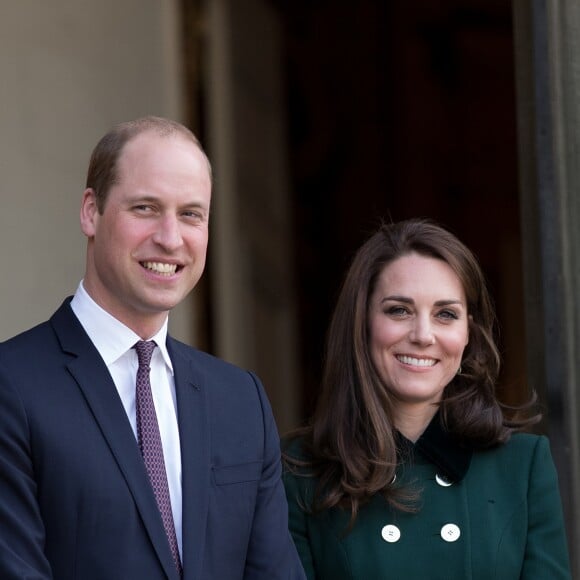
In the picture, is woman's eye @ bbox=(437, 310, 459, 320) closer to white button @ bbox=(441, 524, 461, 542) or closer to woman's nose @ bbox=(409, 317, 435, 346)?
woman's nose @ bbox=(409, 317, 435, 346)

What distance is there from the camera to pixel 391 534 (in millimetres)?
2975

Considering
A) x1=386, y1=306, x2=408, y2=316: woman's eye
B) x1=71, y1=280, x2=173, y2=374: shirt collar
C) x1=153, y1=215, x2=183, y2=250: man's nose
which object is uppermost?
x1=153, y1=215, x2=183, y2=250: man's nose

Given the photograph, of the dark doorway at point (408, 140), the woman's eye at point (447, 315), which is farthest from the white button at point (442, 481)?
the dark doorway at point (408, 140)

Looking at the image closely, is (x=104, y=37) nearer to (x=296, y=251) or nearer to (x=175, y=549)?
(x=175, y=549)

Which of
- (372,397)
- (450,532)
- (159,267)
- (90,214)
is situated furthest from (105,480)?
(450,532)

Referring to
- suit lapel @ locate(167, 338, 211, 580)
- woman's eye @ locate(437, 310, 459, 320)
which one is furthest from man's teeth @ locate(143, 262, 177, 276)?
woman's eye @ locate(437, 310, 459, 320)

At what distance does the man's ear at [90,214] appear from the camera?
2.47 metres

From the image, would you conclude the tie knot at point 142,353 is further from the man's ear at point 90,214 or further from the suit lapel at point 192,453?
the man's ear at point 90,214

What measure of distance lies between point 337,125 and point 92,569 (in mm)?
5620

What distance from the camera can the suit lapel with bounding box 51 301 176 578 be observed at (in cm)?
231

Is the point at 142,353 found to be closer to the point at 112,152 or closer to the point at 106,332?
the point at 106,332

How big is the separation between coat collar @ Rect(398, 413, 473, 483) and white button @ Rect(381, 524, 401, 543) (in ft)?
0.60

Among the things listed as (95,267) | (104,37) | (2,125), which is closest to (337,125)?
(104,37)

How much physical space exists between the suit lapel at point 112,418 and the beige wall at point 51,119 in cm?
150
